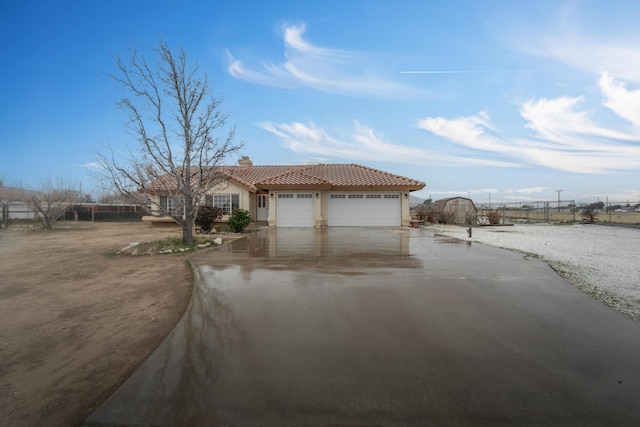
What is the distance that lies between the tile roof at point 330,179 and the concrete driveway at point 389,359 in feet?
44.7

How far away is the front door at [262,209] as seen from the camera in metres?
24.1

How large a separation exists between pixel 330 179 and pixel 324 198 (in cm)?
194

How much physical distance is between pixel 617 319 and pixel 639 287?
2.46 m

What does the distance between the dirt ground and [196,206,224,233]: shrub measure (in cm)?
724

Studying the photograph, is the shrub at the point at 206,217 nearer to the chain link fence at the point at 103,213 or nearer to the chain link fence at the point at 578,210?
the chain link fence at the point at 103,213

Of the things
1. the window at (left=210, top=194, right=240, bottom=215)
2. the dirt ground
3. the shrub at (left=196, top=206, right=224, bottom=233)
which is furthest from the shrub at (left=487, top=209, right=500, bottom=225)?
the dirt ground

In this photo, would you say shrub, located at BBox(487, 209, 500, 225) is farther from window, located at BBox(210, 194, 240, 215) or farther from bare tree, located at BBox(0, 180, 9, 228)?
bare tree, located at BBox(0, 180, 9, 228)

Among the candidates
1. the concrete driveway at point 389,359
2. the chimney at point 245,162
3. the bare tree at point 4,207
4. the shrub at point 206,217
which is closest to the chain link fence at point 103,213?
the bare tree at point 4,207

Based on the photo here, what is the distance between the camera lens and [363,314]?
4.52 m

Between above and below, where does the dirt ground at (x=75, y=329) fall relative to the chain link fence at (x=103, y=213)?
below

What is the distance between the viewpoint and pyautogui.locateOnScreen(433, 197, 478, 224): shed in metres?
25.0

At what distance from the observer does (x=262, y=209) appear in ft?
79.5

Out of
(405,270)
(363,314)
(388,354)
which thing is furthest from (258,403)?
(405,270)

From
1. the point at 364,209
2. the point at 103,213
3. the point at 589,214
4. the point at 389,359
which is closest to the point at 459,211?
→ the point at 364,209
